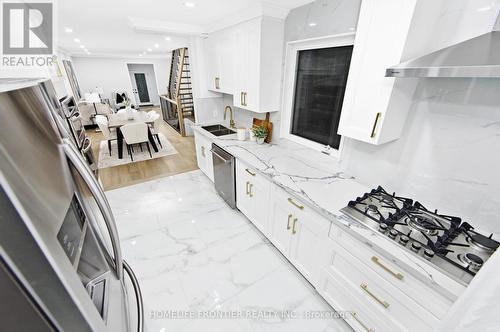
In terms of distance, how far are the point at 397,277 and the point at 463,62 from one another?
3.74 feet

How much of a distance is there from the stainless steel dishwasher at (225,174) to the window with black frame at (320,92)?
932 mm

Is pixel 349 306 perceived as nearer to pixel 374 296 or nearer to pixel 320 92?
pixel 374 296

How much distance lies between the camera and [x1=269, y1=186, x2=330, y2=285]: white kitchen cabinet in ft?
5.30

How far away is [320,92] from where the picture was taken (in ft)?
6.96

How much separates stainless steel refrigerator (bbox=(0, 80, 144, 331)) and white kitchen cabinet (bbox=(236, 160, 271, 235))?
153 cm

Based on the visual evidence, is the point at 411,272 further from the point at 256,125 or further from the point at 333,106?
the point at 256,125

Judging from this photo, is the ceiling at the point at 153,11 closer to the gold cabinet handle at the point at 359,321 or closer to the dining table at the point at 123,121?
the dining table at the point at 123,121

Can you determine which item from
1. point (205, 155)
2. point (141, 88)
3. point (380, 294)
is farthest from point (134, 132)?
point (141, 88)

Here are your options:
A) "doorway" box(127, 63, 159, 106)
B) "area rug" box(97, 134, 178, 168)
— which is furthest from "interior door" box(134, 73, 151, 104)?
"area rug" box(97, 134, 178, 168)

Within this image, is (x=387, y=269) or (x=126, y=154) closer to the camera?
(x=387, y=269)

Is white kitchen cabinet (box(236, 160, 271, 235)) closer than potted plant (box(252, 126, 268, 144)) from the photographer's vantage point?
Yes

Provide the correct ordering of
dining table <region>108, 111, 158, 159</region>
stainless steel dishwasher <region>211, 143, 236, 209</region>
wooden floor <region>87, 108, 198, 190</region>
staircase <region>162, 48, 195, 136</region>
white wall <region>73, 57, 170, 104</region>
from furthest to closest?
white wall <region>73, 57, 170, 104</region> → staircase <region>162, 48, 195, 136</region> → dining table <region>108, 111, 158, 159</region> → wooden floor <region>87, 108, 198, 190</region> → stainless steel dishwasher <region>211, 143, 236, 209</region>

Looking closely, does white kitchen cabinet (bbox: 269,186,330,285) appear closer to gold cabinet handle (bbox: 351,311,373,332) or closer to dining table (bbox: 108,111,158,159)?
gold cabinet handle (bbox: 351,311,373,332)

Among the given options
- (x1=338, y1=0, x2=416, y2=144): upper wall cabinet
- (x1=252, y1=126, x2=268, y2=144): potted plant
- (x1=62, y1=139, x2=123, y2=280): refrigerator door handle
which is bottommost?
(x1=252, y1=126, x2=268, y2=144): potted plant
